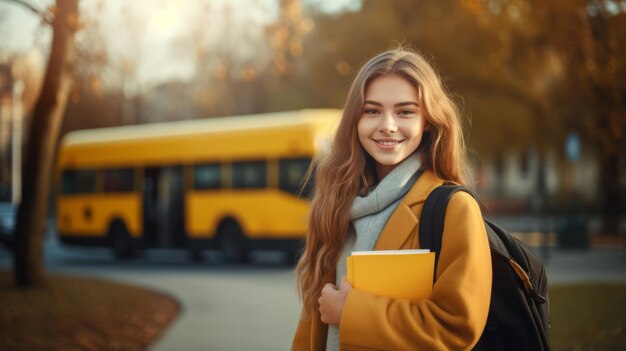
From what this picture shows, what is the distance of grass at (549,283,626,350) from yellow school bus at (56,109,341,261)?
696 centimetres

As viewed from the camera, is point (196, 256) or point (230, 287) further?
point (196, 256)

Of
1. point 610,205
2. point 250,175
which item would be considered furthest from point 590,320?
point 610,205

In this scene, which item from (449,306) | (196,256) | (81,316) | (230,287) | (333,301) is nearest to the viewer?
(449,306)

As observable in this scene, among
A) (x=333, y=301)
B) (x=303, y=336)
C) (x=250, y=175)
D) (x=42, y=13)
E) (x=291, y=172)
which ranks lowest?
(x=250, y=175)

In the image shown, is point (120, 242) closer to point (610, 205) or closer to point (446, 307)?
point (610, 205)

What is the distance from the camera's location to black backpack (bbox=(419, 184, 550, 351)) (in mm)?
2330

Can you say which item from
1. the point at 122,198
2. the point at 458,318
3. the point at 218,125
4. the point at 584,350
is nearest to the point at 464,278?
the point at 458,318

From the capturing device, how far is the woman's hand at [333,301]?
2.41 m

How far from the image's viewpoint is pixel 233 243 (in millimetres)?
18641

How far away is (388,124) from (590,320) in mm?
6129

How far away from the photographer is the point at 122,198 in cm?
2091

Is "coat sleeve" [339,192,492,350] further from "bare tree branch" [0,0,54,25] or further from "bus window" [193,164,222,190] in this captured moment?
"bus window" [193,164,222,190]

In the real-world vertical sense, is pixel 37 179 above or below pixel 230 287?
above

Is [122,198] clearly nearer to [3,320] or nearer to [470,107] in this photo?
[470,107]
